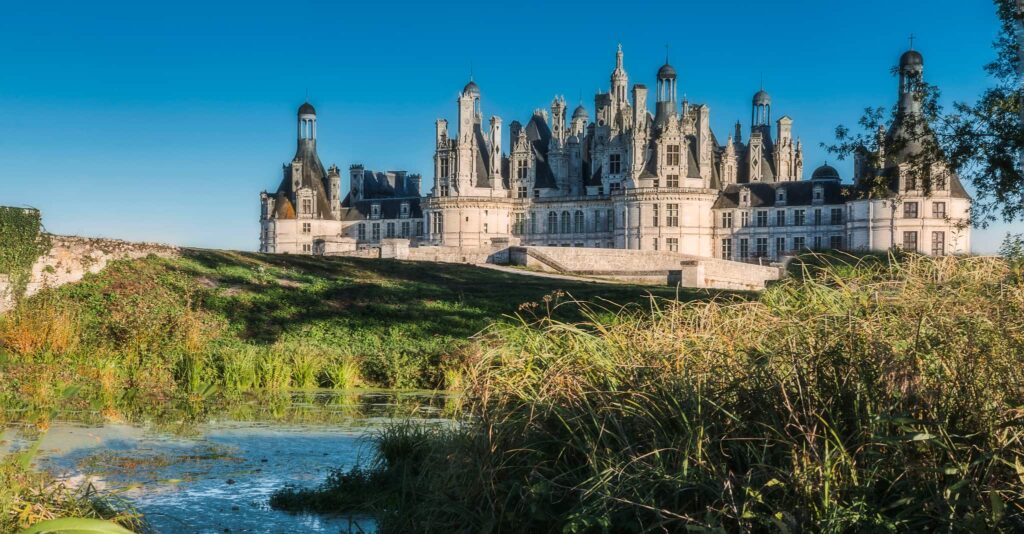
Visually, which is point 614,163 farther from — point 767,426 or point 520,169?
point 767,426

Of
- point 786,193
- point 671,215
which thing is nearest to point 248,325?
point 671,215

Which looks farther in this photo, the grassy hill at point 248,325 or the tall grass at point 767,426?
the grassy hill at point 248,325

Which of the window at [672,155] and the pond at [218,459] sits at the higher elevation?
the window at [672,155]

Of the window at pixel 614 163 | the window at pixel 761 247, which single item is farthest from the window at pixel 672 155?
the window at pixel 761 247

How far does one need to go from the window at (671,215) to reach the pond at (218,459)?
5018 cm

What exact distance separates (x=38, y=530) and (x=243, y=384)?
1251 centimetres

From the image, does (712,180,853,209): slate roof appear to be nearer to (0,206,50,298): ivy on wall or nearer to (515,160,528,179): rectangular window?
(515,160,528,179): rectangular window

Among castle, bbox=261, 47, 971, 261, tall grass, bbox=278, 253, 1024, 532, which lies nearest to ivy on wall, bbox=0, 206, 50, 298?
tall grass, bbox=278, 253, 1024, 532

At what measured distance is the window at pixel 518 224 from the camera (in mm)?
69250

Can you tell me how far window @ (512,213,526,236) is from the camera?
69250 mm

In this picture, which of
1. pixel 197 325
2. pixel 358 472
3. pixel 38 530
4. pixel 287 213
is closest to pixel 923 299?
pixel 358 472

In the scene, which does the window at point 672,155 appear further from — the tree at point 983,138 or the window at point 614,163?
the tree at point 983,138

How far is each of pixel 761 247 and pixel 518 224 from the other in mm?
15882

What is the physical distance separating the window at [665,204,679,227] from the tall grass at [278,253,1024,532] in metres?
55.2
